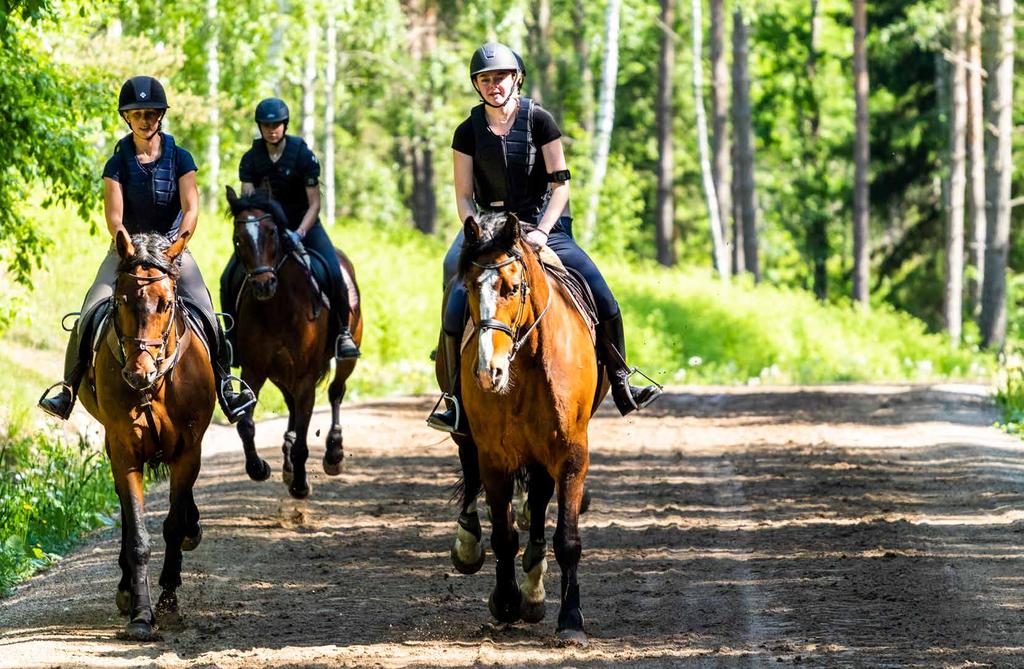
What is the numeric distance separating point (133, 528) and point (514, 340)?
100 inches

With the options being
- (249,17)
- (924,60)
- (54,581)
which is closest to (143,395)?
(54,581)

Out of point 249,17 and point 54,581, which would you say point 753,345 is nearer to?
point 249,17

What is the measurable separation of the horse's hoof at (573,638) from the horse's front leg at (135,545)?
230cm

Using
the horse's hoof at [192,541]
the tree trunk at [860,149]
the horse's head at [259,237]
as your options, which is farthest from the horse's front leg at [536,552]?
the tree trunk at [860,149]

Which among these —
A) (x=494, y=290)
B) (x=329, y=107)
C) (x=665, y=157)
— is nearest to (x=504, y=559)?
(x=494, y=290)

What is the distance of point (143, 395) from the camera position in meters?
8.81

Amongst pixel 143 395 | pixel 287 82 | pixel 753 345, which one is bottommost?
pixel 753 345

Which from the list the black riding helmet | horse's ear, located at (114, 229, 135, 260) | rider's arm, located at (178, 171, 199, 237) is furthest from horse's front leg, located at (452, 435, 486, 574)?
the black riding helmet

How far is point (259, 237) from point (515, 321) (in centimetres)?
528

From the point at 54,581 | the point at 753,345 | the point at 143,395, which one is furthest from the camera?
the point at 753,345

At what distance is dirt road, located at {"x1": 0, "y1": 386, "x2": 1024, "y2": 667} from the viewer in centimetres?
814

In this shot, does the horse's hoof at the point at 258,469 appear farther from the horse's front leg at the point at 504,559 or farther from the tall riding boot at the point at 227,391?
the horse's front leg at the point at 504,559

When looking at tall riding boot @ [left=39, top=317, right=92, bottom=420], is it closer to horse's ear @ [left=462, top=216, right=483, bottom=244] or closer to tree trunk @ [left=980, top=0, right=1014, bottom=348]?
horse's ear @ [left=462, top=216, right=483, bottom=244]

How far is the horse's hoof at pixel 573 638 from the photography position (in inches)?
323
